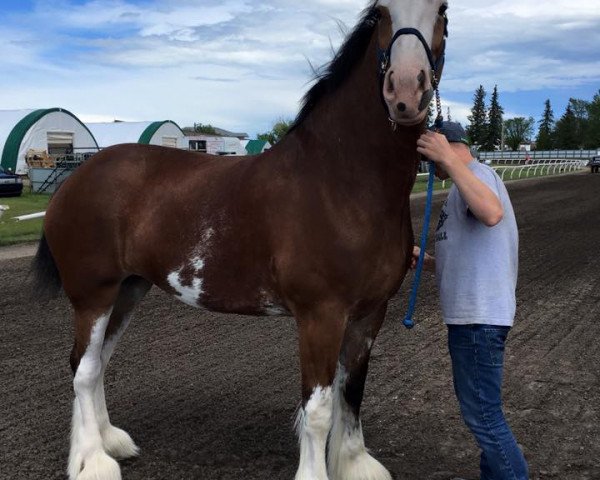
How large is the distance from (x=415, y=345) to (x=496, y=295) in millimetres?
2911

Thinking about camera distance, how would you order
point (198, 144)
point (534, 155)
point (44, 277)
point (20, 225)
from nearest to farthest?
point (44, 277) < point (20, 225) < point (198, 144) < point (534, 155)

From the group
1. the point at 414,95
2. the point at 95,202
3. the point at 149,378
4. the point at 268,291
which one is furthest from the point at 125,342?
the point at 414,95

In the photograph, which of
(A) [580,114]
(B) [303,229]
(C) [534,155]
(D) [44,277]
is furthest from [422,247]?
(A) [580,114]

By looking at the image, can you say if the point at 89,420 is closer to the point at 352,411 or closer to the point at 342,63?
the point at 352,411

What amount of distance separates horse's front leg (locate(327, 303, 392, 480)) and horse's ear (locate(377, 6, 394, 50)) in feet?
4.43

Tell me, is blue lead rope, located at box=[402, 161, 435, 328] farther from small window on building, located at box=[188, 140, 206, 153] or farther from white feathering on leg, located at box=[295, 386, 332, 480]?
small window on building, located at box=[188, 140, 206, 153]

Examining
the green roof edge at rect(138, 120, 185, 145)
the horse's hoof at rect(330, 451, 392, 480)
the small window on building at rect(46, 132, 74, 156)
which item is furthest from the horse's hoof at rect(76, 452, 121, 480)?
the green roof edge at rect(138, 120, 185, 145)

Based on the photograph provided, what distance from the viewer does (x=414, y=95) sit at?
2.50 meters

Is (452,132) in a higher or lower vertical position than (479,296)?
higher

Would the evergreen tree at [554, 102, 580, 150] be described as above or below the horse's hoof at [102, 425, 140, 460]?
above

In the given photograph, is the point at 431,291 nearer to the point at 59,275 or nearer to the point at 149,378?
the point at 149,378

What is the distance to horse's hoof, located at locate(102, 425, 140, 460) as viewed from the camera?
3695mm

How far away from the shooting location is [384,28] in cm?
272

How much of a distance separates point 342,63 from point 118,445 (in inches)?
99.0
